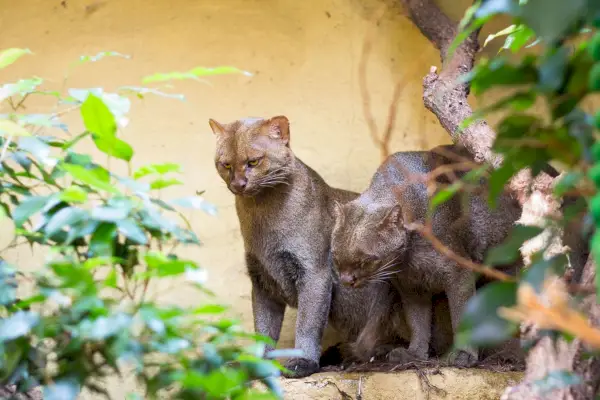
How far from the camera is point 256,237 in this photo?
12.5 feet

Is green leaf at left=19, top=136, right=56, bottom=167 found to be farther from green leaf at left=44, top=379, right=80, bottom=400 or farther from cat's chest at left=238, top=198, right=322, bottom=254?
cat's chest at left=238, top=198, right=322, bottom=254

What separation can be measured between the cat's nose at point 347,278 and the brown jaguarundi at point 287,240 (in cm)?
34

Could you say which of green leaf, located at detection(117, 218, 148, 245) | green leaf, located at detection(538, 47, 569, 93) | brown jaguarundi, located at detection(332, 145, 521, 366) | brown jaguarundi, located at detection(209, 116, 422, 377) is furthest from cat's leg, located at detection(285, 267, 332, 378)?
green leaf, located at detection(538, 47, 569, 93)

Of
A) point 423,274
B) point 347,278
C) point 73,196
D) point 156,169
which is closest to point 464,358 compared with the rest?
point 423,274

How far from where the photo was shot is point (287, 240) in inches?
148

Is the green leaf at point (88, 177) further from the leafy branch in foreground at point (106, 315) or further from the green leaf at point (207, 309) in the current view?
the green leaf at point (207, 309)

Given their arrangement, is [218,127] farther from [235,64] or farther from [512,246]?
[512,246]

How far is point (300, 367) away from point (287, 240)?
0.59 metres

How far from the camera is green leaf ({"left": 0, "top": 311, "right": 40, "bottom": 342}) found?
163 centimetres

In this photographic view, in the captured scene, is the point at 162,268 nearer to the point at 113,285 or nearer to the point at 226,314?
the point at 113,285

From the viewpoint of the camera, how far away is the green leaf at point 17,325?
→ 1.63 m

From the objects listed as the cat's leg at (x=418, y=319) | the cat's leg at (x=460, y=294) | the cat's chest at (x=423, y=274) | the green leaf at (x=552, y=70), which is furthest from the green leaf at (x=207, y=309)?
the cat's leg at (x=418, y=319)

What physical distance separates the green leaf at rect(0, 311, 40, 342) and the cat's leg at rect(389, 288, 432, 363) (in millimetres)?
2368

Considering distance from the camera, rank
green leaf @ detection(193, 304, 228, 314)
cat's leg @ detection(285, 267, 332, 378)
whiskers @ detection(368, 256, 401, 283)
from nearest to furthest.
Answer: green leaf @ detection(193, 304, 228, 314) → whiskers @ detection(368, 256, 401, 283) → cat's leg @ detection(285, 267, 332, 378)
